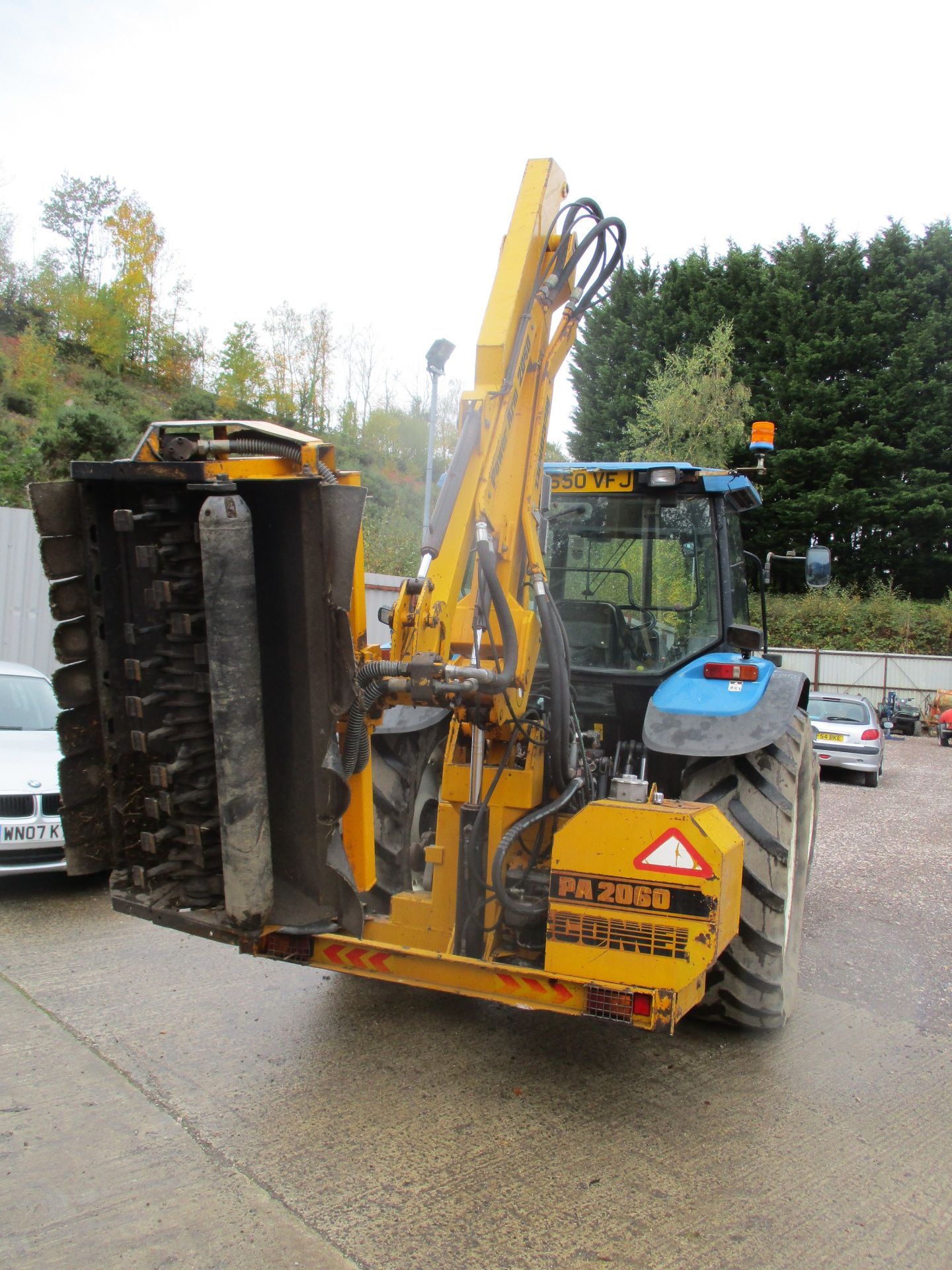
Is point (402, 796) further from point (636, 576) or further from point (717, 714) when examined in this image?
point (636, 576)

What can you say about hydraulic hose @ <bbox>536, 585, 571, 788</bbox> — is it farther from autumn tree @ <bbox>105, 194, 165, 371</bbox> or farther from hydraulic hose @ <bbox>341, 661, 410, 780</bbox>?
autumn tree @ <bbox>105, 194, 165, 371</bbox>

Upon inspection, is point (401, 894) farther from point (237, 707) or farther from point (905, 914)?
point (905, 914)

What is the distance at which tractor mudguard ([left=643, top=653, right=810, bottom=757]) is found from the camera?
12.9 feet

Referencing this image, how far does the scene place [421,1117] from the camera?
3328mm

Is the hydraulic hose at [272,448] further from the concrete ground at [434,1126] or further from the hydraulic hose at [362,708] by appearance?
the concrete ground at [434,1126]

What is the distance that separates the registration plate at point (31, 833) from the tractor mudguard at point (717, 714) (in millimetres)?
3816

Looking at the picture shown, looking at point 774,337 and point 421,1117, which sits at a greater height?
point 774,337

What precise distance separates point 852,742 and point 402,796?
37.3 ft

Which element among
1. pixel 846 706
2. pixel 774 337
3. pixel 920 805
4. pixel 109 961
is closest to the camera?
pixel 109 961

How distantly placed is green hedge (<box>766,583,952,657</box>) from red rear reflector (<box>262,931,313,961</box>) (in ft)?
91.6

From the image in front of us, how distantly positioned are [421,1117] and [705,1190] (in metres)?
0.97

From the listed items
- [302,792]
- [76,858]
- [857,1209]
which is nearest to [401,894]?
[302,792]

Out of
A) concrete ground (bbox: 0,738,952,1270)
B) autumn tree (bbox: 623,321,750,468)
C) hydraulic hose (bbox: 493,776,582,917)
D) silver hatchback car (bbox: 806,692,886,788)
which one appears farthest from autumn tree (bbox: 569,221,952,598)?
hydraulic hose (bbox: 493,776,582,917)

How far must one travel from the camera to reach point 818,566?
5488 mm
